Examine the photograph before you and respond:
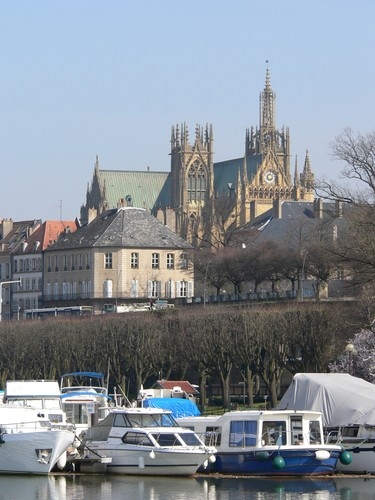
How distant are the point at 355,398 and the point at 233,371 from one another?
53.6m

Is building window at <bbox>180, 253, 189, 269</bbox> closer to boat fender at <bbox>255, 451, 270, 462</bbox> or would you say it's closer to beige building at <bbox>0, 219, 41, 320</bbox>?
beige building at <bbox>0, 219, 41, 320</bbox>

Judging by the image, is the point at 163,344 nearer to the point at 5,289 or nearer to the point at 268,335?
the point at 268,335

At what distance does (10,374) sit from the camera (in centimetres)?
12300

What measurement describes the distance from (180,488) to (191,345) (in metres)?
47.6

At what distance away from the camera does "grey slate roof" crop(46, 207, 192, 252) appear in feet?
547

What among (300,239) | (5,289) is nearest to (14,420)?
(300,239)

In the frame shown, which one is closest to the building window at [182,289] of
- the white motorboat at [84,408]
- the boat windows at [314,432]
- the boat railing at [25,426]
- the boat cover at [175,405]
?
the boat cover at [175,405]

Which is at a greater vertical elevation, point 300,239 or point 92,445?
point 300,239

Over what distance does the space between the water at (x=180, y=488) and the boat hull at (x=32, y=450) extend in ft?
1.53

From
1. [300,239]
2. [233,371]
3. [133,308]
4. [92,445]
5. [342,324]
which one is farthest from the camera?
[300,239]

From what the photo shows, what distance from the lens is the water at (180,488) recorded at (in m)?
65.0

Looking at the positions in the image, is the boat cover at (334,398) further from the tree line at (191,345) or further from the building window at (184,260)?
the building window at (184,260)

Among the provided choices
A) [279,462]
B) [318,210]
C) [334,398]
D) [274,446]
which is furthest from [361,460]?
[318,210]

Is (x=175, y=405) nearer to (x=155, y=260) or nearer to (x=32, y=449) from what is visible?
(x=32, y=449)
